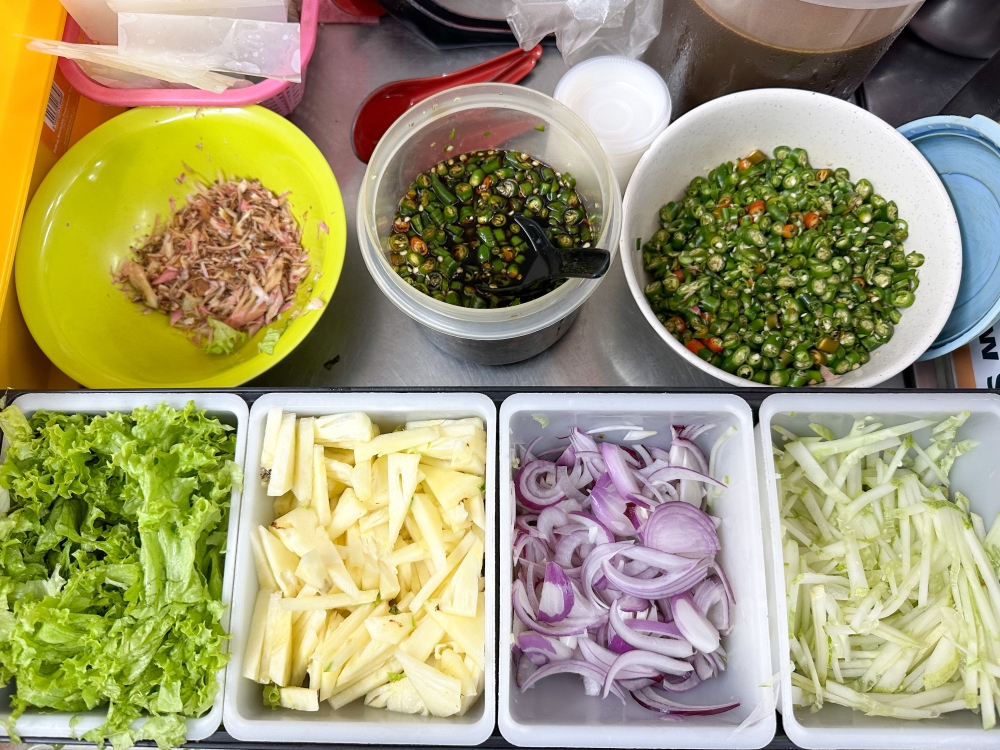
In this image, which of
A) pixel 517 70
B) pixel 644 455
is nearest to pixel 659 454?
pixel 644 455

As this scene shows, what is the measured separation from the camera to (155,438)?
1029 millimetres

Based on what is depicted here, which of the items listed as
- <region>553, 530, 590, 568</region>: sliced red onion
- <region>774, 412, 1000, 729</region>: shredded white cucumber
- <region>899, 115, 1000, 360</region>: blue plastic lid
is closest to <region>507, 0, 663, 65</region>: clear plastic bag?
<region>899, 115, 1000, 360</region>: blue plastic lid

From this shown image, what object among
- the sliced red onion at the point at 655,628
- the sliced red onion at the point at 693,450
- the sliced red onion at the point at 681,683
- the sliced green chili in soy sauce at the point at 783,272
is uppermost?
the sliced green chili in soy sauce at the point at 783,272

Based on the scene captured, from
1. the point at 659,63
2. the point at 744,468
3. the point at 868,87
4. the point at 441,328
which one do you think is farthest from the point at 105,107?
the point at 868,87

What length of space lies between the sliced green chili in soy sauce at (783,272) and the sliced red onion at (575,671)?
1.87ft

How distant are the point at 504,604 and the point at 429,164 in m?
0.78

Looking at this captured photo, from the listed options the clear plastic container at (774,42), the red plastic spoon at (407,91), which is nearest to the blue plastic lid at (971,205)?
the clear plastic container at (774,42)

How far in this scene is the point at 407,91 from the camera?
148cm

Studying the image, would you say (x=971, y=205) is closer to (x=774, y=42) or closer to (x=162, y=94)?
(x=774, y=42)

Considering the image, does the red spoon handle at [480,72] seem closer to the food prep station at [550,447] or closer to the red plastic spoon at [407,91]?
the red plastic spoon at [407,91]

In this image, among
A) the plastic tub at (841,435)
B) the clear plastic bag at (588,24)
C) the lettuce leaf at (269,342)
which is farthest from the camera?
the clear plastic bag at (588,24)

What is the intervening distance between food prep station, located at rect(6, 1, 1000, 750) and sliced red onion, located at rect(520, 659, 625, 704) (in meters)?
0.02

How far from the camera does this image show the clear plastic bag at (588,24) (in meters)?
1.46

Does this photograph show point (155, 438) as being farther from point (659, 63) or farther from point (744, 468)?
point (659, 63)
